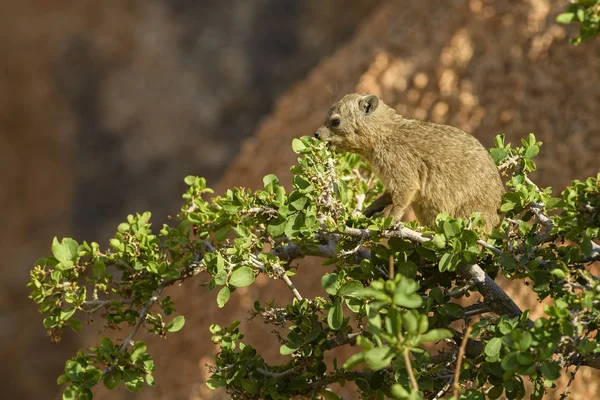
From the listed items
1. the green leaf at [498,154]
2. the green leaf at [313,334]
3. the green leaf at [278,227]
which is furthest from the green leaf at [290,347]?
the green leaf at [498,154]

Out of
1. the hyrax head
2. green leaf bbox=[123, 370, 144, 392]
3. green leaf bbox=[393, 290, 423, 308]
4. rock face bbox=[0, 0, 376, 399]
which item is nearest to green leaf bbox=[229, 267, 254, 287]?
green leaf bbox=[123, 370, 144, 392]

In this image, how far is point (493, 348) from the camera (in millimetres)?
2451

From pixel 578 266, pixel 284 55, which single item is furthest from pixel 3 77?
pixel 578 266

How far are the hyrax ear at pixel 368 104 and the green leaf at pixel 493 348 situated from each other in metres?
1.67

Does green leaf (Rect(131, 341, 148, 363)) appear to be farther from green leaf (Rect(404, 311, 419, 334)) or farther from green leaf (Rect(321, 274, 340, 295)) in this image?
green leaf (Rect(404, 311, 419, 334))

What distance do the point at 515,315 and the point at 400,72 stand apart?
345cm

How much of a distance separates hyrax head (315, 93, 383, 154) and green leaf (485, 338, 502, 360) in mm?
1549

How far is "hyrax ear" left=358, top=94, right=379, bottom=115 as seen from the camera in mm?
3832

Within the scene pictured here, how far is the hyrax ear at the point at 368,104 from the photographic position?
3832 millimetres

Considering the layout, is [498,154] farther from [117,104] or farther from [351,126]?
[117,104]

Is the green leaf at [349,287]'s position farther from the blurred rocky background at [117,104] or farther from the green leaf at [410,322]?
the blurred rocky background at [117,104]

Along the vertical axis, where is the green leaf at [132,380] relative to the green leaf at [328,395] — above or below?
above

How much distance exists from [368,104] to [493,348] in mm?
1721

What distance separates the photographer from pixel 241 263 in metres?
2.94
